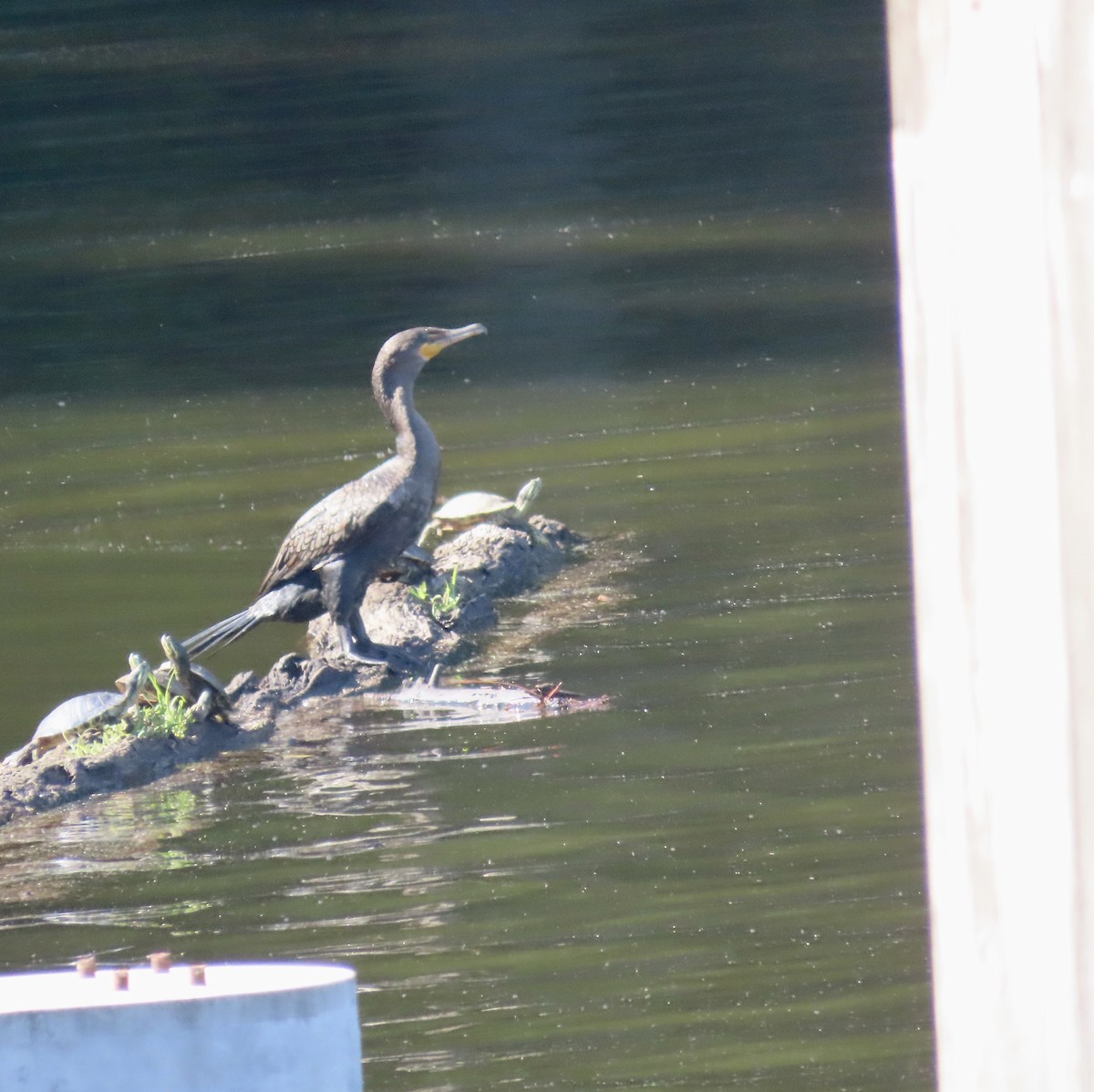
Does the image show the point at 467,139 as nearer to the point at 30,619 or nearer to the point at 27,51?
the point at 27,51

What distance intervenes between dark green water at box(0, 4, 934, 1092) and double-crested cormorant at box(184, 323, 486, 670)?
419 millimetres

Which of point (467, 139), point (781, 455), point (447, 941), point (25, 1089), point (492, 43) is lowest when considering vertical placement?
point (447, 941)

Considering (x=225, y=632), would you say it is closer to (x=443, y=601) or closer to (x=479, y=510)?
(x=443, y=601)

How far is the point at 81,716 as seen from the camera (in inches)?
210

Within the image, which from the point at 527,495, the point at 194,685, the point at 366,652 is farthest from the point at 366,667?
the point at 527,495

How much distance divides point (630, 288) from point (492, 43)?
7.02 m

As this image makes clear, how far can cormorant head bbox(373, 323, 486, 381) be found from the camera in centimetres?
632

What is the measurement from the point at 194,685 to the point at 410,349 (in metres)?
1.40

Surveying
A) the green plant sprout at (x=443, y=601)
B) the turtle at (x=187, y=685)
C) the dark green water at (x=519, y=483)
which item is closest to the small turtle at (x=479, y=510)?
the dark green water at (x=519, y=483)

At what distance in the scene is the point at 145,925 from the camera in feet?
14.1

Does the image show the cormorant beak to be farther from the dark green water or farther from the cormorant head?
the dark green water

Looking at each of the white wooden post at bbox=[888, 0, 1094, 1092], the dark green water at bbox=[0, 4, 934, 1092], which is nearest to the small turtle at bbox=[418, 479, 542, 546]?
the dark green water at bbox=[0, 4, 934, 1092]

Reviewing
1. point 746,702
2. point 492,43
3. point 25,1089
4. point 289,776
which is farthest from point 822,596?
point 492,43

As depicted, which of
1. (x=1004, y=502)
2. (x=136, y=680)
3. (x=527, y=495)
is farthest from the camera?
(x=527, y=495)
